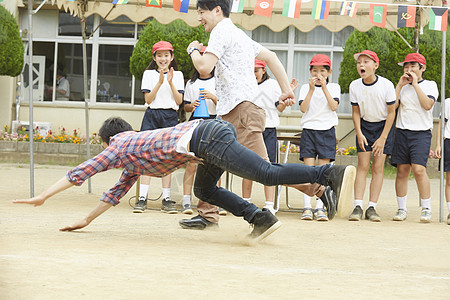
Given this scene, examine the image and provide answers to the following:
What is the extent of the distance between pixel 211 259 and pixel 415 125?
4209 millimetres

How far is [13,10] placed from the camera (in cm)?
1912

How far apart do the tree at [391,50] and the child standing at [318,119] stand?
832 centimetres

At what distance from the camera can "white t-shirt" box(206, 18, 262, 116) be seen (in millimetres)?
5512

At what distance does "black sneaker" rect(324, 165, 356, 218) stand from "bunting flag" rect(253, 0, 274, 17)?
4.54 meters

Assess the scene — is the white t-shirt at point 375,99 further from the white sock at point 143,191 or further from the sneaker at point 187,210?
the white sock at point 143,191

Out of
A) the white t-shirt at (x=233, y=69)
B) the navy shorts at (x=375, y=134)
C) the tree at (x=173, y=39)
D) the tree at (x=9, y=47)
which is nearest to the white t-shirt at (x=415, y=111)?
the navy shorts at (x=375, y=134)

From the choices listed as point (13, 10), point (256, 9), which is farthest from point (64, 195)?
point (13, 10)

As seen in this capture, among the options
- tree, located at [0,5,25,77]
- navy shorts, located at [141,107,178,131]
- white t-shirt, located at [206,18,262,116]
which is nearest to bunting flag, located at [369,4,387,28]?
navy shorts, located at [141,107,178,131]

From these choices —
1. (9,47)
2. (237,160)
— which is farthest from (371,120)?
(9,47)

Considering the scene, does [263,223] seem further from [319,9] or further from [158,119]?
[319,9]

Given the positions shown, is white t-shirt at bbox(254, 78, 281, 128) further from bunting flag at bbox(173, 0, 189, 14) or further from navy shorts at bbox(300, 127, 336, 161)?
bunting flag at bbox(173, 0, 189, 14)

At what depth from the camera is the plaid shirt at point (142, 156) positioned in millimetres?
4797

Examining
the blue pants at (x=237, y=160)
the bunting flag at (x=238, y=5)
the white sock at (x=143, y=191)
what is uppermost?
the bunting flag at (x=238, y=5)

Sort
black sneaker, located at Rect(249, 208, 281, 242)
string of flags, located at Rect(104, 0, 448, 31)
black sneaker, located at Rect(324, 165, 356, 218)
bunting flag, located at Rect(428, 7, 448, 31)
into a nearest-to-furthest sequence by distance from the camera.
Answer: black sneaker, located at Rect(324, 165, 356, 218), black sneaker, located at Rect(249, 208, 281, 242), bunting flag, located at Rect(428, 7, 448, 31), string of flags, located at Rect(104, 0, 448, 31)
